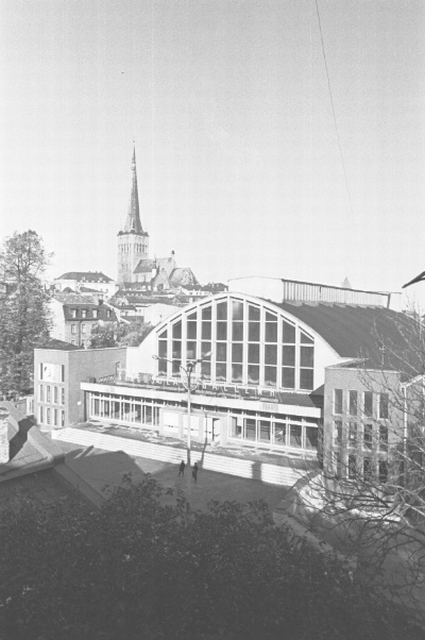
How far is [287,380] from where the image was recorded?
34094mm

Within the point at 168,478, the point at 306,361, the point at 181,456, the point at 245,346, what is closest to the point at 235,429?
the point at 181,456

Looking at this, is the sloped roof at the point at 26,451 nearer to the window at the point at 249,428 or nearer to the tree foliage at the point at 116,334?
the window at the point at 249,428

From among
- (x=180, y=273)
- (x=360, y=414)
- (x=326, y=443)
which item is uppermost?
(x=180, y=273)

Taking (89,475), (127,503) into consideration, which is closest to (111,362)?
(89,475)

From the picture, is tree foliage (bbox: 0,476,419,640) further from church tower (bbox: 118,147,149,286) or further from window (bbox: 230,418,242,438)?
church tower (bbox: 118,147,149,286)

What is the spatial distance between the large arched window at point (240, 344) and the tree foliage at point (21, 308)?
10.5m

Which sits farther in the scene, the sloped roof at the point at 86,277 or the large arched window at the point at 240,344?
the sloped roof at the point at 86,277

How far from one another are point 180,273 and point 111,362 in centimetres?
13090

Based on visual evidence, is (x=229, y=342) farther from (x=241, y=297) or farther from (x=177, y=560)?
(x=177, y=560)

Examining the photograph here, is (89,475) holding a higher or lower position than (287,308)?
lower

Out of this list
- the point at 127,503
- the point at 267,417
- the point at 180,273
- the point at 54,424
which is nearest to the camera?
the point at 127,503

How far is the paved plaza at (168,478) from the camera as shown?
25.3m

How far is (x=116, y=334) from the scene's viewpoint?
60.5 metres

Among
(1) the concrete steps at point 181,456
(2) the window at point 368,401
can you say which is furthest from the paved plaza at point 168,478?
(2) the window at point 368,401
